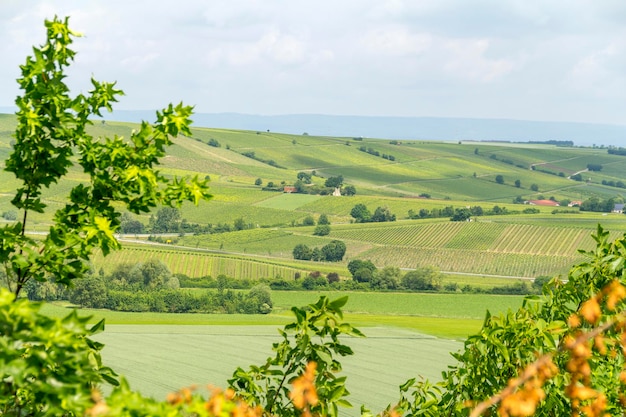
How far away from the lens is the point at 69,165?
6.54 metres

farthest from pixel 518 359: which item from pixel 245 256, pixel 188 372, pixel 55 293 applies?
pixel 245 256

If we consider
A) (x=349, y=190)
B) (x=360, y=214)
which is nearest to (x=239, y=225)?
(x=360, y=214)

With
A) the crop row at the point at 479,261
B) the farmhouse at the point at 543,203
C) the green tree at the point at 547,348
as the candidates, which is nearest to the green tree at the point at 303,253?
the crop row at the point at 479,261

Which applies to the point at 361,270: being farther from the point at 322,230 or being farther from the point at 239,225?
the point at 239,225

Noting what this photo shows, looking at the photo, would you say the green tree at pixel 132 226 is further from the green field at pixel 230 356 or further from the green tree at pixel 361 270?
the green field at pixel 230 356

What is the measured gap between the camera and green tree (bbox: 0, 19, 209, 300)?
19.2 feet

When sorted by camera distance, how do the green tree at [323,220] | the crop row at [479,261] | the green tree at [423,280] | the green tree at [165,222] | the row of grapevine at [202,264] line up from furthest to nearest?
the green tree at [165,222]
the green tree at [323,220]
the crop row at [479,261]
the row of grapevine at [202,264]
the green tree at [423,280]

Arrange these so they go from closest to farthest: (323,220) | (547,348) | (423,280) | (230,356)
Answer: (547,348), (230,356), (423,280), (323,220)

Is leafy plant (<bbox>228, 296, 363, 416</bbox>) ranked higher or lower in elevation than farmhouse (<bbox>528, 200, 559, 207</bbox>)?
higher

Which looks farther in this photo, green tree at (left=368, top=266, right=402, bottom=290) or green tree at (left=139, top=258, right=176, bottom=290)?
green tree at (left=368, top=266, right=402, bottom=290)

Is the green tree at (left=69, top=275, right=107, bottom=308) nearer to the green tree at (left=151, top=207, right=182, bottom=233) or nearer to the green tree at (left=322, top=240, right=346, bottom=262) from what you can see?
the green tree at (left=322, top=240, right=346, bottom=262)

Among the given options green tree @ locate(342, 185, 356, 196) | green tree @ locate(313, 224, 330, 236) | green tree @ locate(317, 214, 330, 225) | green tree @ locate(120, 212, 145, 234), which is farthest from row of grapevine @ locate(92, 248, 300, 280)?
green tree @ locate(342, 185, 356, 196)

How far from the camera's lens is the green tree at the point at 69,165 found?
19.2 feet

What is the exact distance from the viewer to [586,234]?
13912 centimetres
